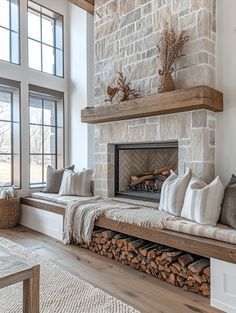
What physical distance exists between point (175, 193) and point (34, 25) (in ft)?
13.1

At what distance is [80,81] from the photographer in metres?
4.94

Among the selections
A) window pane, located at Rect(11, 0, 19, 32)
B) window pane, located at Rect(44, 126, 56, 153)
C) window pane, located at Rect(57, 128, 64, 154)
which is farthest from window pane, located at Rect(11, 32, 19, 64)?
window pane, located at Rect(57, 128, 64, 154)

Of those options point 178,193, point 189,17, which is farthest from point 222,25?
point 178,193

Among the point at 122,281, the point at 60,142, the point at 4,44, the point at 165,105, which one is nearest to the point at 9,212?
the point at 60,142

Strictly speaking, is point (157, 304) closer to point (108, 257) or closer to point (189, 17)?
point (108, 257)

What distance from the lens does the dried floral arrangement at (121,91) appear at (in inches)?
133

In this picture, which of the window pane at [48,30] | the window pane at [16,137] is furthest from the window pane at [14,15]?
the window pane at [16,137]

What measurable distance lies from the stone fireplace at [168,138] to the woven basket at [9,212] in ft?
4.24

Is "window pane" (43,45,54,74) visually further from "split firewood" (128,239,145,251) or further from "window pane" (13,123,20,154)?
"split firewood" (128,239,145,251)

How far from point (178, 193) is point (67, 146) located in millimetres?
3050

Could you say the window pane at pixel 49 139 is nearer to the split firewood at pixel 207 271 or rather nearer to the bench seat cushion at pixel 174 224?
the bench seat cushion at pixel 174 224

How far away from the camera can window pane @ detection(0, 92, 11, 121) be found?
443 centimetres

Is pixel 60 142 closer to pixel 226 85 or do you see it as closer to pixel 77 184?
pixel 77 184

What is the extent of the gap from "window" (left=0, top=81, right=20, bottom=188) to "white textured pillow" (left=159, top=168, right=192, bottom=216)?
2772 mm
